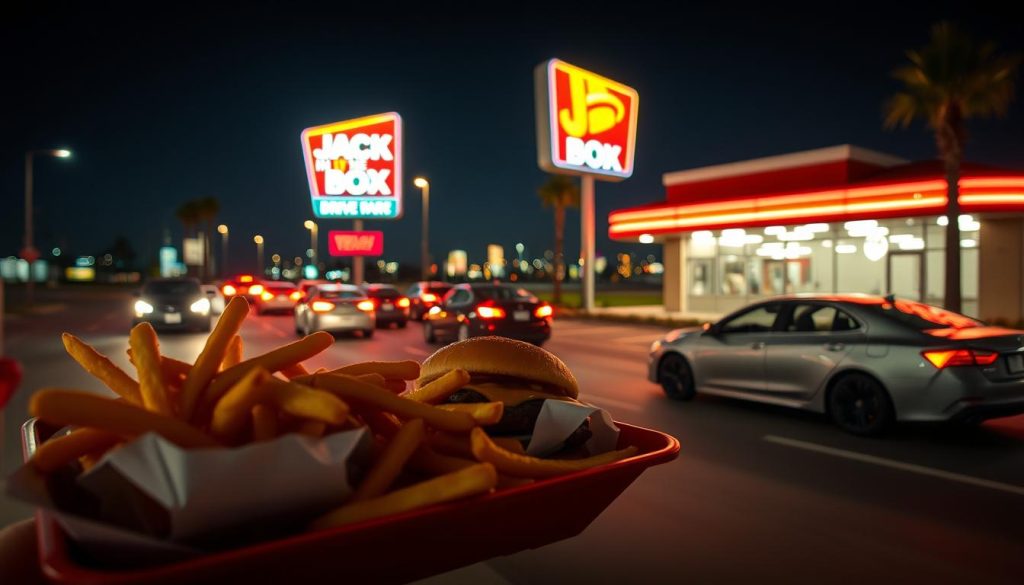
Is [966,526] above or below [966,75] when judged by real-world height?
below

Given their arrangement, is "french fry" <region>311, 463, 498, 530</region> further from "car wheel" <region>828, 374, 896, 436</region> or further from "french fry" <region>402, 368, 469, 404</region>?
"car wheel" <region>828, 374, 896, 436</region>

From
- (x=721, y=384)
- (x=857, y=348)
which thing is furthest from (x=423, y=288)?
(x=857, y=348)

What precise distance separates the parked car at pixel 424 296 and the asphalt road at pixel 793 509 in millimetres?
15734

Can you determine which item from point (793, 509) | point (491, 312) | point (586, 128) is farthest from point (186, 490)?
point (586, 128)

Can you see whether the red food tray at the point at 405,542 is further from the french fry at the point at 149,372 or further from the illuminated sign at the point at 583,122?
the illuminated sign at the point at 583,122

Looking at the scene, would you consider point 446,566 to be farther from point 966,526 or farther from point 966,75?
point 966,75

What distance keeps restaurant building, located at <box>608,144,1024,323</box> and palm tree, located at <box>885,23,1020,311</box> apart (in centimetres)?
285

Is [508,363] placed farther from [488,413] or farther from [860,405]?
[860,405]

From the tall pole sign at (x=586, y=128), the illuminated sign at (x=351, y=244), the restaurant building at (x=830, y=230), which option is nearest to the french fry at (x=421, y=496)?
the restaurant building at (x=830, y=230)

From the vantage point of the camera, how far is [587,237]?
29.4 m

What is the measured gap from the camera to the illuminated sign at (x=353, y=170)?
124 ft

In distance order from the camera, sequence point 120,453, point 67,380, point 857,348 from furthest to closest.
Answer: point 67,380
point 857,348
point 120,453

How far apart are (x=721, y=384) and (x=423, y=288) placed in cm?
1745

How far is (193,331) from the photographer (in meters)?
20.2
